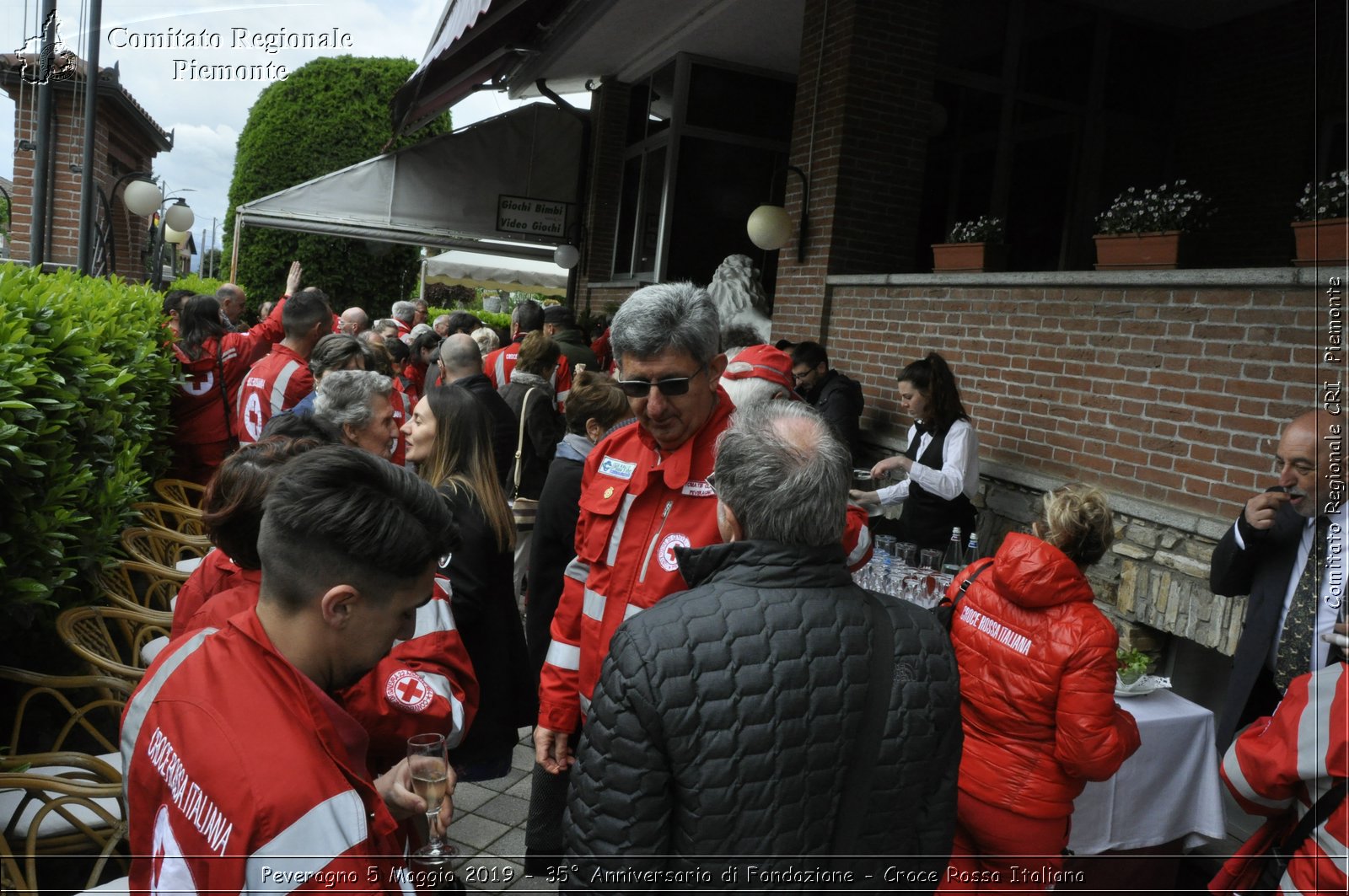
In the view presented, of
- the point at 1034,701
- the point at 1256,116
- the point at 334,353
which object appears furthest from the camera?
the point at 1256,116

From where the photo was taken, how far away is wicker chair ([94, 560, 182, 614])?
368cm

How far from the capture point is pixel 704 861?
1.62 m

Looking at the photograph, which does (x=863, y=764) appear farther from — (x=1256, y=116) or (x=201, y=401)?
(x=1256, y=116)

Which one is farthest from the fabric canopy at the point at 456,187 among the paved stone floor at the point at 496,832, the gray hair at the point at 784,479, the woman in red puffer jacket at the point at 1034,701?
the gray hair at the point at 784,479

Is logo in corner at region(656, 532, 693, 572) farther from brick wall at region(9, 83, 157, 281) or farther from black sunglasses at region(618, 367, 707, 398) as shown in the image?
brick wall at region(9, 83, 157, 281)

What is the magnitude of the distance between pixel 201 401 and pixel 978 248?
5213mm

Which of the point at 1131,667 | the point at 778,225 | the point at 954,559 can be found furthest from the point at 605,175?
the point at 1131,667

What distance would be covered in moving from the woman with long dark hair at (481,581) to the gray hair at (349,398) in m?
0.46

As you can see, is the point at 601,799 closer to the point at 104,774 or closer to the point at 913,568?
the point at 104,774

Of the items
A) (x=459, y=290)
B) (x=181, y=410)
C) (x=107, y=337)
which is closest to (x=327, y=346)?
(x=107, y=337)

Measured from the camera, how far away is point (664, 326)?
2.53 meters

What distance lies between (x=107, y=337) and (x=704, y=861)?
4104 mm

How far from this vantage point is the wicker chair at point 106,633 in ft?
9.68

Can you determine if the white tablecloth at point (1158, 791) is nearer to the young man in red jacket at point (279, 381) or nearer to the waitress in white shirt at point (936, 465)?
the waitress in white shirt at point (936, 465)
